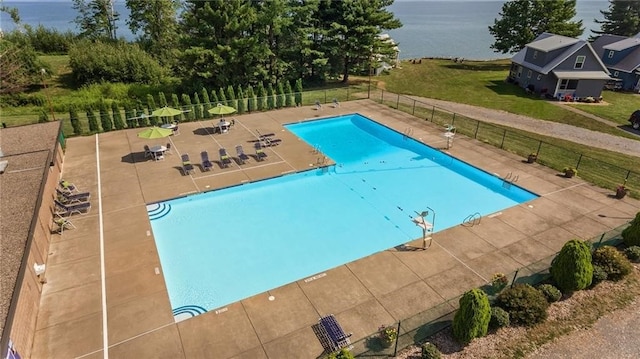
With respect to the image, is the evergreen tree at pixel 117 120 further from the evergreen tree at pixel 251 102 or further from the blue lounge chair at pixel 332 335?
the blue lounge chair at pixel 332 335

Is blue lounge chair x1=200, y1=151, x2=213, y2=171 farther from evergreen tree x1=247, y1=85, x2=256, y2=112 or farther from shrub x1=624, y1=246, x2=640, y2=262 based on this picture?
shrub x1=624, y1=246, x2=640, y2=262

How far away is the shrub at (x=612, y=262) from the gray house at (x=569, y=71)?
3635 cm

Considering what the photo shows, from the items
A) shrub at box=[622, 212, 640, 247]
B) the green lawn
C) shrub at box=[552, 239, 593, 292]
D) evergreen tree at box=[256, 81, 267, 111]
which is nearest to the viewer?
shrub at box=[552, 239, 593, 292]

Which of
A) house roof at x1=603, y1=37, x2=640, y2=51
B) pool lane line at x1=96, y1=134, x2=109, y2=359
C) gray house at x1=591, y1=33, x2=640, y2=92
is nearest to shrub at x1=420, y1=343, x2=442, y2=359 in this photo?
pool lane line at x1=96, y1=134, x2=109, y2=359

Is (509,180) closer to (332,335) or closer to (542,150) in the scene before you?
(542,150)

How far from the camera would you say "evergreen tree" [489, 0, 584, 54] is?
190 feet

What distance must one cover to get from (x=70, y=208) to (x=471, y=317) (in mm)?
18772

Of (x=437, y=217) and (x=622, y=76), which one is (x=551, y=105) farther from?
(x=437, y=217)

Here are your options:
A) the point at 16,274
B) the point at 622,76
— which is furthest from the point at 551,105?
the point at 16,274

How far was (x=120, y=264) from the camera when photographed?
14953mm

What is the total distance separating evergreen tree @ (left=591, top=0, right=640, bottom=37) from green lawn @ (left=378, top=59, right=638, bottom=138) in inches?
989

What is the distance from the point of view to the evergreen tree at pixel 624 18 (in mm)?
65812

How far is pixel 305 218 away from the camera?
64.7ft

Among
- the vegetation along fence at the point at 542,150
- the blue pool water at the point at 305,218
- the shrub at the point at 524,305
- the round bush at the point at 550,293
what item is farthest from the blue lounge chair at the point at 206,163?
the vegetation along fence at the point at 542,150
